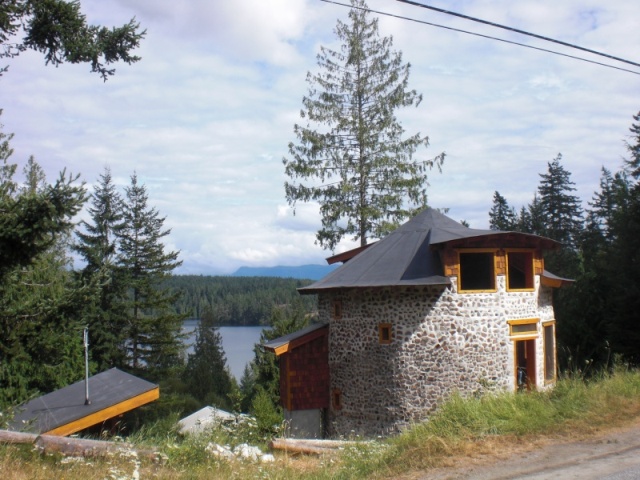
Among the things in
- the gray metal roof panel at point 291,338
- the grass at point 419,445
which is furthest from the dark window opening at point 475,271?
the grass at point 419,445

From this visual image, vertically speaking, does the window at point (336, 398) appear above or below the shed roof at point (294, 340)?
below

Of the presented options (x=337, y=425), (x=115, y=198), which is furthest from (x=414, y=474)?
(x=115, y=198)

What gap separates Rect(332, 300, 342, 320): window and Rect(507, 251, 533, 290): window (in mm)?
4180

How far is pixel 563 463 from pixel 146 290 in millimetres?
26164

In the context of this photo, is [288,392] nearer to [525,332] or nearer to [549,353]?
[525,332]

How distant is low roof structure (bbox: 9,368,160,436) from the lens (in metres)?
12.1

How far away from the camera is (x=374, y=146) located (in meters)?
24.2

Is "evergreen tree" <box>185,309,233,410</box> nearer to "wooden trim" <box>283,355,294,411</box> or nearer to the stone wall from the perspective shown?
"wooden trim" <box>283,355,294,411</box>

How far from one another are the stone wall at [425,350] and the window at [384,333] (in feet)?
0.27

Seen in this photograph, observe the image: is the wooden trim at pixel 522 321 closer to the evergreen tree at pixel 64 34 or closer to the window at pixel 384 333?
the window at pixel 384 333

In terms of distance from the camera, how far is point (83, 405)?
13.0m

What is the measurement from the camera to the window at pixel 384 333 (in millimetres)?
14463

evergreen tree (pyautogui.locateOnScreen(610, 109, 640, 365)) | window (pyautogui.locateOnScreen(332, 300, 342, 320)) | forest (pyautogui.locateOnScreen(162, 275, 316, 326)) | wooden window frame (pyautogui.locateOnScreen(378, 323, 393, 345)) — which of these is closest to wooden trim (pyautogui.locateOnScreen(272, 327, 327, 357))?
window (pyautogui.locateOnScreen(332, 300, 342, 320))

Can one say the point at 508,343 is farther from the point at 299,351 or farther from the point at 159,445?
the point at 159,445
